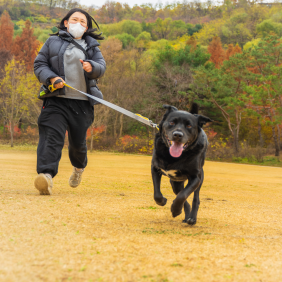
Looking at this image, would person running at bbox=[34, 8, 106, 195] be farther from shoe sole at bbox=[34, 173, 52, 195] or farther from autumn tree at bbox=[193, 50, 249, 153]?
autumn tree at bbox=[193, 50, 249, 153]

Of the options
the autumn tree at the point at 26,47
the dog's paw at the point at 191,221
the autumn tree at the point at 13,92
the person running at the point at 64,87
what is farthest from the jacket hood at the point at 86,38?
the autumn tree at the point at 26,47

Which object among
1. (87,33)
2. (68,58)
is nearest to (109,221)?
(68,58)

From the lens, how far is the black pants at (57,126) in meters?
4.40

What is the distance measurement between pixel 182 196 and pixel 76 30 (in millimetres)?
2949

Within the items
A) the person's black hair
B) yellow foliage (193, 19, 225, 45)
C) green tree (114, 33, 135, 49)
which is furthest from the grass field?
yellow foliage (193, 19, 225, 45)

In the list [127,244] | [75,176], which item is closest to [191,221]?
[127,244]

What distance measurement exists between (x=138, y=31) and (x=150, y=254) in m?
102

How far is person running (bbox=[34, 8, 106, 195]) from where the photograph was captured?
4.39m

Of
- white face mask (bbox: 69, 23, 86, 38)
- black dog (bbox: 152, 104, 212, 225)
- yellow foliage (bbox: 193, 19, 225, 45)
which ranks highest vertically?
yellow foliage (bbox: 193, 19, 225, 45)

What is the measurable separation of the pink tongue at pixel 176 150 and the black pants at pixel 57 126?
1870 millimetres

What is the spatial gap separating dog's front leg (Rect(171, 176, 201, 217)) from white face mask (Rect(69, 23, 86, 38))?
2772 millimetres

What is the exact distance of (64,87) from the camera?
4.42 m

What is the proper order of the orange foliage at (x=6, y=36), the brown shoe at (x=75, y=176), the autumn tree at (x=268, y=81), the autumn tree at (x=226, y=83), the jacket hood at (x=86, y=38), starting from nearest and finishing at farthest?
the jacket hood at (x=86, y=38) → the brown shoe at (x=75, y=176) → the autumn tree at (x=268, y=81) → the autumn tree at (x=226, y=83) → the orange foliage at (x=6, y=36)

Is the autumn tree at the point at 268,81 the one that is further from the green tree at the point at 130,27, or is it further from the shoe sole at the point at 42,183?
the green tree at the point at 130,27
